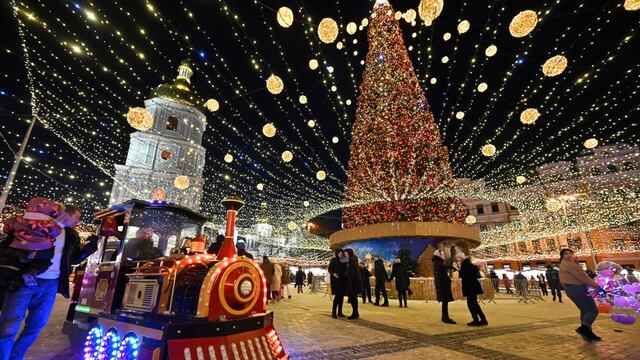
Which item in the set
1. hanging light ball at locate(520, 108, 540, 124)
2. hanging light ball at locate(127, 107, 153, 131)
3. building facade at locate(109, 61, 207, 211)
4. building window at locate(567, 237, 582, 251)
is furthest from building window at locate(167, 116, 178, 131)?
building window at locate(567, 237, 582, 251)

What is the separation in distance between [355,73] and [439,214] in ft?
37.1

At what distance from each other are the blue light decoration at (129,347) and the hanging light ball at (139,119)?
10333 millimetres

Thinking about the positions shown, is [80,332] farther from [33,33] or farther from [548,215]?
[548,215]

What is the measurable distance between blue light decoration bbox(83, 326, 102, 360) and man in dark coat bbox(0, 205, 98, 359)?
1.72 feet

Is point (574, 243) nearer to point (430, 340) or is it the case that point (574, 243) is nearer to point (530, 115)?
point (530, 115)

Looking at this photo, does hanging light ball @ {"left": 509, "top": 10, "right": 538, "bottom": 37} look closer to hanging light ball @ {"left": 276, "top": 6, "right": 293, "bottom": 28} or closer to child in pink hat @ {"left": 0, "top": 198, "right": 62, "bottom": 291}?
hanging light ball @ {"left": 276, "top": 6, "right": 293, "bottom": 28}

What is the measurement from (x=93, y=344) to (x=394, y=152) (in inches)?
554

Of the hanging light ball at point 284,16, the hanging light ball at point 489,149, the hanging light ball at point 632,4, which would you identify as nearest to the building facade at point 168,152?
the hanging light ball at point 284,16

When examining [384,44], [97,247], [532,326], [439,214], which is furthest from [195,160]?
[532,326]

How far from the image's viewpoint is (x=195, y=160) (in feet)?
135

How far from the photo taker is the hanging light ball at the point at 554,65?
269 inches

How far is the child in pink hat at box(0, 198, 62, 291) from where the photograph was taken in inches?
119

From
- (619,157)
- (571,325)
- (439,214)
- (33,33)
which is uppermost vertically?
(619,157)

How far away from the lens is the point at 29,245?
319cm
